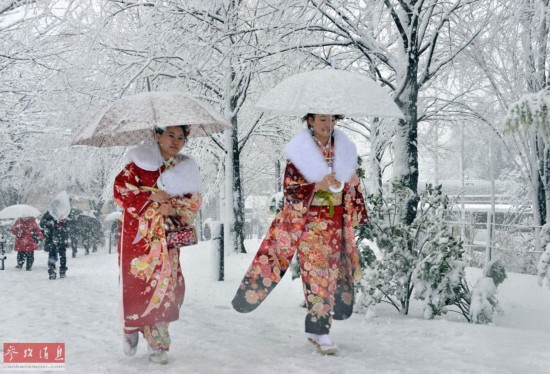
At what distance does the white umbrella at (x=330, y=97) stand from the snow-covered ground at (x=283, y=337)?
1.78 m

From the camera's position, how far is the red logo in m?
3.57

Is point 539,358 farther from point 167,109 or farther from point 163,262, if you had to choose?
point 167,109

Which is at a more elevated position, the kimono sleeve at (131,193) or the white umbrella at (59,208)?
the kimono sleeve at (131,193)

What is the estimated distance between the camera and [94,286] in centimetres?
907

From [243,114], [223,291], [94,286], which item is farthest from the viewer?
[243,114]

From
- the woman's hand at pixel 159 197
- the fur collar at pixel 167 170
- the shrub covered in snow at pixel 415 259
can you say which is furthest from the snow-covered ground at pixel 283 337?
the fur collar at pixel 167 170

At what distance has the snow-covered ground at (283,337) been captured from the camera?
363 cm

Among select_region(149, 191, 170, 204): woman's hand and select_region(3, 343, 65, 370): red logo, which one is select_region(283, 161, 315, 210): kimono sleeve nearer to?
select_region(149, 191, 170, 204): woman's hand

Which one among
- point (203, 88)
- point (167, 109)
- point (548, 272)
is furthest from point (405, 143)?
point (203, 88)

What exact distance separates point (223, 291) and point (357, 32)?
3.94 m

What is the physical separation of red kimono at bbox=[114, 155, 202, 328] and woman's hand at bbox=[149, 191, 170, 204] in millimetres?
44

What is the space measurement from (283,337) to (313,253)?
0.94 m

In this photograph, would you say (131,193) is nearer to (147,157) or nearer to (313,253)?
(147,157)

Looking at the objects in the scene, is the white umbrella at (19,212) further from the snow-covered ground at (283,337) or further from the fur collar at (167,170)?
the fur collar at (167,170)
